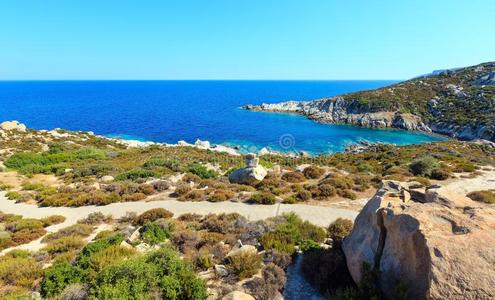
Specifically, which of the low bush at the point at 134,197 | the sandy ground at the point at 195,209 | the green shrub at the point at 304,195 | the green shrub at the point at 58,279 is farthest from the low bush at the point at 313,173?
the green shrub at the point at 58,279

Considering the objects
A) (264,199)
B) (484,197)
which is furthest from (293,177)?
(484,197)

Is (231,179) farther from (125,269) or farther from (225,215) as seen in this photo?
(125,269)

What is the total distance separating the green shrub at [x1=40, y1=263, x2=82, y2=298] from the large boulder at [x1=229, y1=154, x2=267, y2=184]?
13.1 meters

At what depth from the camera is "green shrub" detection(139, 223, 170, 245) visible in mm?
11352

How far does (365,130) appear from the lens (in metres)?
75.3

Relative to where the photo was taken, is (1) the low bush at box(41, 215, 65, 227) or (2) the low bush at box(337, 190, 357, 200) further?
(2) the low bush at box(337, 190, 357, 200)

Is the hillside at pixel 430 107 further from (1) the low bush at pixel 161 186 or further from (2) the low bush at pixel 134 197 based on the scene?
(2) the low bush at pixel 134 197

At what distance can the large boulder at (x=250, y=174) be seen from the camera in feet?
68.3

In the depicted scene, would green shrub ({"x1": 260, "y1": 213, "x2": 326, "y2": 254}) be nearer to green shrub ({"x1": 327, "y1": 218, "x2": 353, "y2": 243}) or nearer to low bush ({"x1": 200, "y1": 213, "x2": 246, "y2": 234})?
green shrub ({"x1": 327, "y1": 218, "x2": 353, "y2": 243})

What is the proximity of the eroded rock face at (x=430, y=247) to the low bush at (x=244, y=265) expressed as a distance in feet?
8.81

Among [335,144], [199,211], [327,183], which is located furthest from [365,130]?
[199,211]

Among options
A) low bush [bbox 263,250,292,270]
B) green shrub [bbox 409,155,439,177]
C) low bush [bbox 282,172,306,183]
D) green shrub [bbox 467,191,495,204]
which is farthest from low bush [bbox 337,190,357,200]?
low bush [bbox 263,250,292,270]

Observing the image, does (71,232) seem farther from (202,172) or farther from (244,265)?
(202,172)

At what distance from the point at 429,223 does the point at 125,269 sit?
24.5ft
